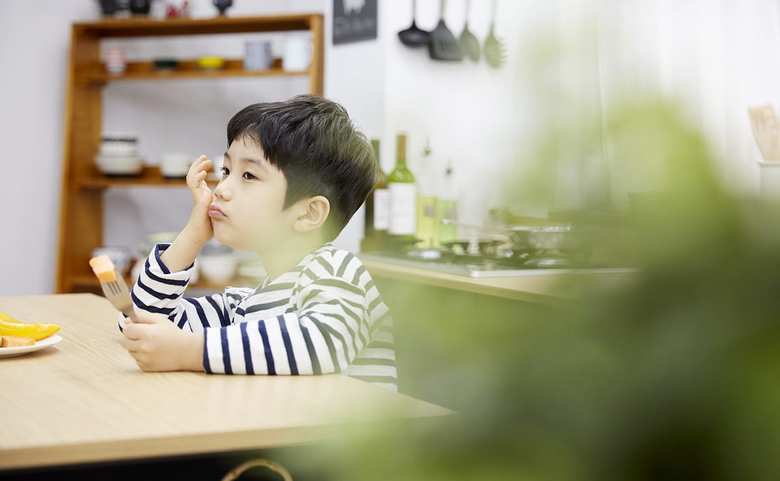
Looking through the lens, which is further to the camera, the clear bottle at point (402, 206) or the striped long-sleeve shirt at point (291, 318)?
the clear bottle at point (402, 206)

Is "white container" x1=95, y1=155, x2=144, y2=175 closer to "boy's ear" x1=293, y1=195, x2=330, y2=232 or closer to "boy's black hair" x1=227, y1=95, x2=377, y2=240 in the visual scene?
"boy's black hair" x1=227, y1=95, x2=377, y2=240

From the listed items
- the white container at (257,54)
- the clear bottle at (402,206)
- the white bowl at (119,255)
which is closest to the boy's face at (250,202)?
the clear bottle at (402,206)

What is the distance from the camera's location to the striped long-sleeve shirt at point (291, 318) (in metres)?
1.20

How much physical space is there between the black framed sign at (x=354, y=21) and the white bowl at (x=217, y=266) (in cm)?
102

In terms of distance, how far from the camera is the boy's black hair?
1.51 metres

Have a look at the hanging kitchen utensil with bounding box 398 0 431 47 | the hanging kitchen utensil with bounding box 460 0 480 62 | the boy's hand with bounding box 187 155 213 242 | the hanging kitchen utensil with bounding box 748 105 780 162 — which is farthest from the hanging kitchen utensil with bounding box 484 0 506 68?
the hanging kitchen utensil with bounding box 748 105 780 162

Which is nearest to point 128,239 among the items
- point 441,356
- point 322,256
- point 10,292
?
point 10,292

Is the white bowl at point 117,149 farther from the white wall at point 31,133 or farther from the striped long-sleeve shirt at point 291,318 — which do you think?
the striped long-sleeve shirt at point 291,318

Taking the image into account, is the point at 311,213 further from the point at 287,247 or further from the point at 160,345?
the point at 160,345

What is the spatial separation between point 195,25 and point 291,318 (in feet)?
10.6

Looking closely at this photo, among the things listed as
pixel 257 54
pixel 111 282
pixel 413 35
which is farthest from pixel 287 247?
pixel 257 54

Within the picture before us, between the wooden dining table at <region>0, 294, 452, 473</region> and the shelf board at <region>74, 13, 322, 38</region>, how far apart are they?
2.96 meters

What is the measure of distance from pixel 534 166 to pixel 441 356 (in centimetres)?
5

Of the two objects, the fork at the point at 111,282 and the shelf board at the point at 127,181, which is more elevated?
the shelf board at the point at 127,181
